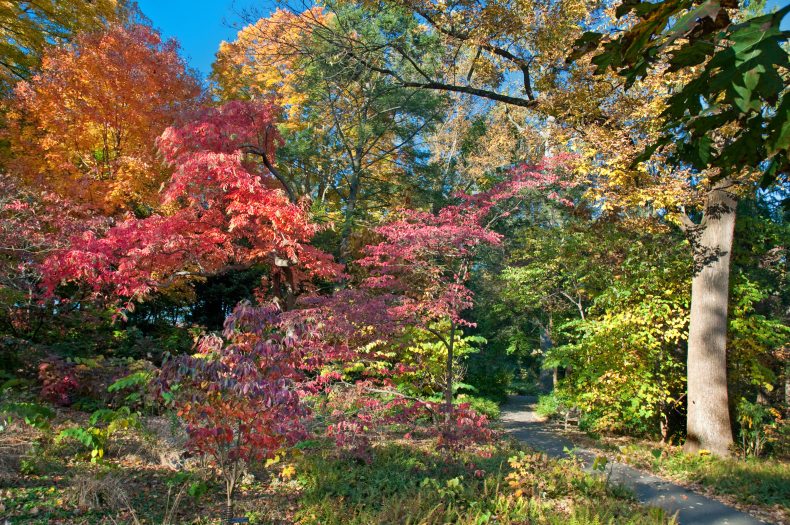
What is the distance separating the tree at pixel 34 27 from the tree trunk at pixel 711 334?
1565cm

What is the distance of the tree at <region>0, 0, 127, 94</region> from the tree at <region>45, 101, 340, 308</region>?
7519mm

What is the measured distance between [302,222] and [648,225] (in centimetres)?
617

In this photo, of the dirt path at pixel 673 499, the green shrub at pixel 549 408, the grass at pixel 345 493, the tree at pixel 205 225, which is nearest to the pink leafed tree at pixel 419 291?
the grass at pixel 345 493

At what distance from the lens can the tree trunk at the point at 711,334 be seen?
24.2 feet

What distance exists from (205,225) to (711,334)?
8.76m

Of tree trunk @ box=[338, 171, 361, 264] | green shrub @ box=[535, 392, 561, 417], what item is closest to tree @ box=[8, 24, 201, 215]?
tree trunk @ box=[338, 171, 361, 264]

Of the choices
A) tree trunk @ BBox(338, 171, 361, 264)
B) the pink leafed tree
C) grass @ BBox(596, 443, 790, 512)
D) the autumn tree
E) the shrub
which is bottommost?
grass @ BBox(596, 443, 790, 512)

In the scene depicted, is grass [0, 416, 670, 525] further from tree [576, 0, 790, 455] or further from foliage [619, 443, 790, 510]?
tree [576, 0, 790, 455]

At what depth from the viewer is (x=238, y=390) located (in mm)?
3367

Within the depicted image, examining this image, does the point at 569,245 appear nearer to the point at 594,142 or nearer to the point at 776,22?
the point at 594,142

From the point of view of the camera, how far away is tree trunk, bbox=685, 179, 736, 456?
7383 mm

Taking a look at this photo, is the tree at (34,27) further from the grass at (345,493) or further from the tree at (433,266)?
the grass at (345,493)

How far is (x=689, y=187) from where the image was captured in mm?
7359

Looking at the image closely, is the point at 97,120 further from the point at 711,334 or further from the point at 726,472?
the point at 726,472
